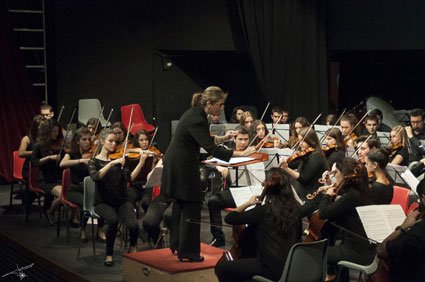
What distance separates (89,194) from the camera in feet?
17.6

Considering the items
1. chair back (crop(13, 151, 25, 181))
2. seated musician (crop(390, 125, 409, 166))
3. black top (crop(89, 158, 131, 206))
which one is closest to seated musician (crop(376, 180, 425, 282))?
black top (crop(89, 158, 131, 206))

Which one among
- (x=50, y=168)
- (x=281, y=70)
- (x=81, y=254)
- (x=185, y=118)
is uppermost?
(x=281, y=70)

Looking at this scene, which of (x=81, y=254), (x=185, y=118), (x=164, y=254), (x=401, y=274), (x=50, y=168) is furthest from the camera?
(x=50, y=168)

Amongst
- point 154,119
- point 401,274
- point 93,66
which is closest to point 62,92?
point 93,66

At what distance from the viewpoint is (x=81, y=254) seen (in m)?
5.51

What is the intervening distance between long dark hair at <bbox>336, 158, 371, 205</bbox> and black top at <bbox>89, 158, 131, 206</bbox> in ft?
6.44

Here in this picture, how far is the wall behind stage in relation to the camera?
9602 mm

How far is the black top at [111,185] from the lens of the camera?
16.9 ft

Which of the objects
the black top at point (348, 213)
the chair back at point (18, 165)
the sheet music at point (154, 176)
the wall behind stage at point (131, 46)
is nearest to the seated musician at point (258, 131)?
the sheet music at point (154, 176)

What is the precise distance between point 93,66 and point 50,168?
360cm

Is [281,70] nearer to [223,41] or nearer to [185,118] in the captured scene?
[223,41]

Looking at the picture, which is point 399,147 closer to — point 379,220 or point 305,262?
point 379,220

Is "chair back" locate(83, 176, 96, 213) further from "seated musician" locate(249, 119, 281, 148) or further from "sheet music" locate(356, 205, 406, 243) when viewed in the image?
"sheet music" locate(356, 205, 406, 243)

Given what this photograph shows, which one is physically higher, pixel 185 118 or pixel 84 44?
pixel 84 44
